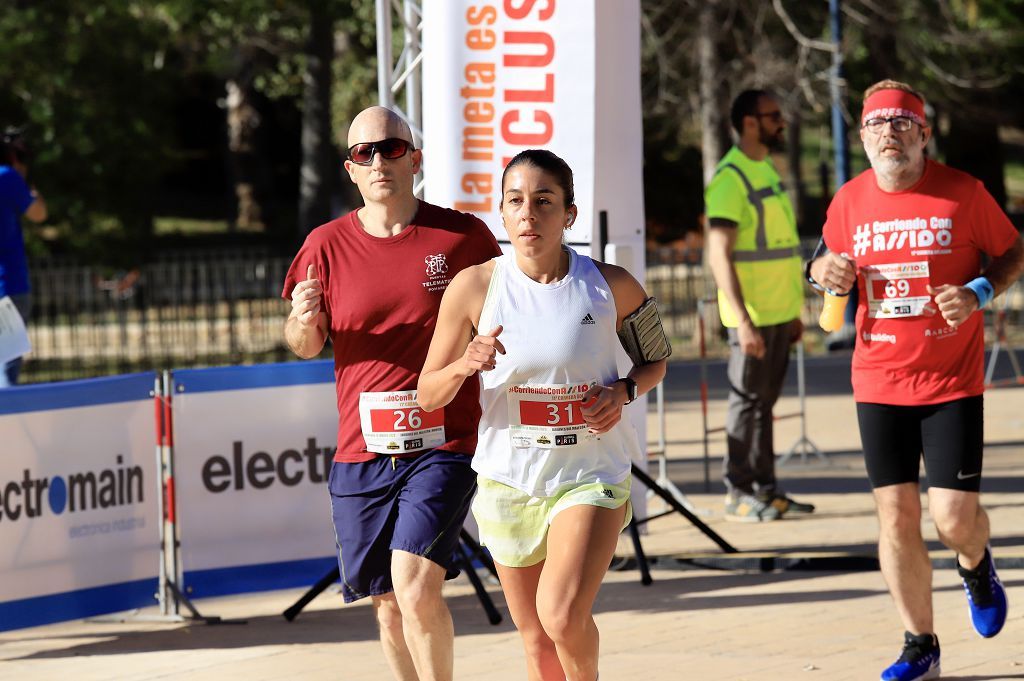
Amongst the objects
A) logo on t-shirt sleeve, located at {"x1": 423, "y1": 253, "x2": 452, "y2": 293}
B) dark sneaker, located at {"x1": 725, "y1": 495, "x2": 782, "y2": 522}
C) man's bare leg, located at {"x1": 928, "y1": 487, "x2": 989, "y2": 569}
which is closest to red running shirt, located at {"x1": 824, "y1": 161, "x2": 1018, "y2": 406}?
man's bare leg, located at {"x1": 928, "y1": 487, "x2": 989, "y2": 569}

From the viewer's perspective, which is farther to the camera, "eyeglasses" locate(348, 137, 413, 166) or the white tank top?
"eyeglasses" locate(348, 137, 413, 166)

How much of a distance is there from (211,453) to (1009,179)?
56849 mm

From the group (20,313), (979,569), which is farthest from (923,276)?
(20,313)

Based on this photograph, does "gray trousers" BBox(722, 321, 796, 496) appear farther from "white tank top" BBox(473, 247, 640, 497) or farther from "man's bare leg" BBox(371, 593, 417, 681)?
"white tank top" BBox(473, 247, 640, 497)

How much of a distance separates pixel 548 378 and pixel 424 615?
1003 mm

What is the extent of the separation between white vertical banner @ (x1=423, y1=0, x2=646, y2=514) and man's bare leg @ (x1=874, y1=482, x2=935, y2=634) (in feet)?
8.50

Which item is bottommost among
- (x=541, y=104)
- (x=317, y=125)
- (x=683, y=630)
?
(x=683, y=630)

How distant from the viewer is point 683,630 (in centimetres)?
724

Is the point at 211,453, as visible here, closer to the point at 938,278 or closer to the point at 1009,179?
the point at 938,278

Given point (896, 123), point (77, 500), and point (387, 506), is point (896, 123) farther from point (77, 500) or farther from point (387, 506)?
point (77, 500)

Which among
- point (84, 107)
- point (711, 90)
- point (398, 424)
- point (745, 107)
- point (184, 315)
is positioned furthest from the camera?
point (84, 107)

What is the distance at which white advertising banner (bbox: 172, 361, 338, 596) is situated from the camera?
790 centimetres

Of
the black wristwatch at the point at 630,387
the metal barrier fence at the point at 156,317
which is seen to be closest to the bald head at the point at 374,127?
the black wristwatch at the point at 630,387

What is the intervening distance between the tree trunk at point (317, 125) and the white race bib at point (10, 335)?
875 inches
